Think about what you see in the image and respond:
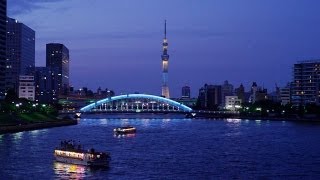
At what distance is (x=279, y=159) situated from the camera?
35.3 metres

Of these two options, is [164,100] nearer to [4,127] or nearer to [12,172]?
[4,127]

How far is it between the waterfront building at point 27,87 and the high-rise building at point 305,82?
177ft

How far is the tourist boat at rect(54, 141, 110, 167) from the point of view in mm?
31672

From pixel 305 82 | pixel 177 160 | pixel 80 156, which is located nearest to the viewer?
pixel 80 156

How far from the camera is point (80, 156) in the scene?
3266 cm

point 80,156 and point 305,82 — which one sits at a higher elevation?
point 305,82

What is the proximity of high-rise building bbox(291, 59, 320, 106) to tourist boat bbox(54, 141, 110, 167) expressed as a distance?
98376 mm

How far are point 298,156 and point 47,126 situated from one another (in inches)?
1635

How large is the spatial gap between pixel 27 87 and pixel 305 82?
57.0 metres

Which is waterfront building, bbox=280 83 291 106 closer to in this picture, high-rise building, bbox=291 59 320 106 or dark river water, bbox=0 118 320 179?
high-rise building, bbox=291 59 320 106

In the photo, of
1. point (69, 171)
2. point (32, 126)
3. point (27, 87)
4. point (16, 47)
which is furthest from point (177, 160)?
point (16, 47)

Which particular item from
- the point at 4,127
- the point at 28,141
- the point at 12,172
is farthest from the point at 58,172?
the point at 4,127

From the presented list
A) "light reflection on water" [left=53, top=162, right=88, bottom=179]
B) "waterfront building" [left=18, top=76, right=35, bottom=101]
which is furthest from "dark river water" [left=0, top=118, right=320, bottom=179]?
"waterfront building" [left=18, top=76, right=35, bottom=101]

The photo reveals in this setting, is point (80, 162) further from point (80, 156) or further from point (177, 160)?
point (177, 160)
